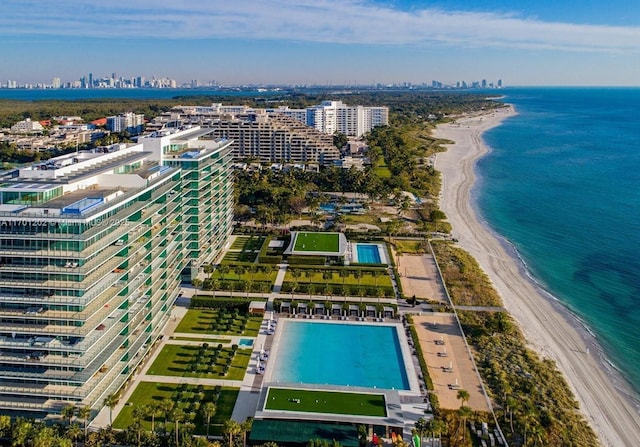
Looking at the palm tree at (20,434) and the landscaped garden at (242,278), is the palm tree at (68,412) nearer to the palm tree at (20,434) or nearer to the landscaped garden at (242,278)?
the palm tree at (20,434)

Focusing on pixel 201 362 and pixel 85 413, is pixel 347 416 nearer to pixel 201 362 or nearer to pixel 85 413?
pixel 201 362

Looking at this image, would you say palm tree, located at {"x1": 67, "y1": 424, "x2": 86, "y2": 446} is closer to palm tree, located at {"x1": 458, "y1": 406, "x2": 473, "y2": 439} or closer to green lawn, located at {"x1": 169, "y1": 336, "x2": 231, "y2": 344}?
green lawn, located at {"x1": 169, "y1": 336, "x2": 231, "y2": 344}

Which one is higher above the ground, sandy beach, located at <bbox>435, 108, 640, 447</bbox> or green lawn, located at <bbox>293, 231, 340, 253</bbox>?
green lawn, located at <bbox>293, 231, 340, 253</bbox>

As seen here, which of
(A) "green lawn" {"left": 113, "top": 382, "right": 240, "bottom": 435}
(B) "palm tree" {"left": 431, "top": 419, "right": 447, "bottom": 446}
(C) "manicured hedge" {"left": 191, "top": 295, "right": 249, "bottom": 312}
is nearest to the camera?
(B) "palm tree" {"left": 431, "top": 419, "right": 447, "bottom": 446}

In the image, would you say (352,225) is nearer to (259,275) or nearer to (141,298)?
(259,275)

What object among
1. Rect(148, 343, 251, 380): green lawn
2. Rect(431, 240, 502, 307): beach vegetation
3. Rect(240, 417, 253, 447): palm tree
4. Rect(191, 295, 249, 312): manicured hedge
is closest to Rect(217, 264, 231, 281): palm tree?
Rect(191, 295, 249, 312): manicured hedge

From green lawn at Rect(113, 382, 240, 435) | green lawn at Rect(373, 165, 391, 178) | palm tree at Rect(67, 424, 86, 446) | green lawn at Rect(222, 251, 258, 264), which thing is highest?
green lawn at Rect(373, 165, 391, 178)
